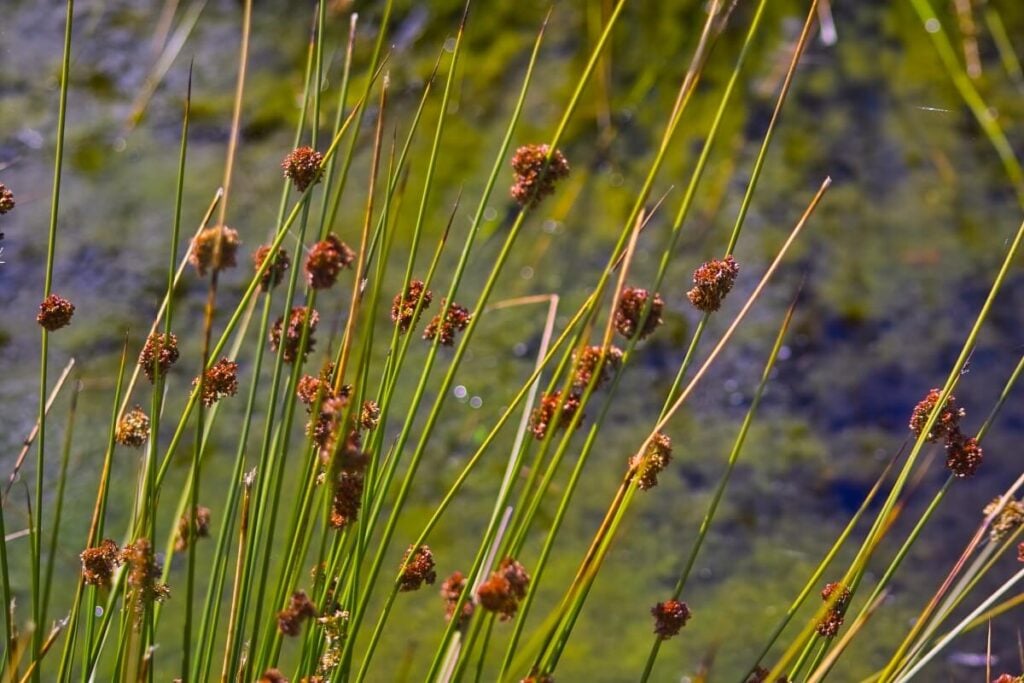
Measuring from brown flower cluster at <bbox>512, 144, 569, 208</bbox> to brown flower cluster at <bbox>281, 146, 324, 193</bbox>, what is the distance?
0.13m

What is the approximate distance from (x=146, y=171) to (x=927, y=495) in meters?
1.41

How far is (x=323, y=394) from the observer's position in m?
0.73

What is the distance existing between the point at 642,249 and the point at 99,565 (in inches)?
49.3

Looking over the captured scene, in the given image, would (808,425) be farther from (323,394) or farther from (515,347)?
(323,394)

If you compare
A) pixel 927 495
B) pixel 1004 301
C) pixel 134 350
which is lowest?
pixel 927 495

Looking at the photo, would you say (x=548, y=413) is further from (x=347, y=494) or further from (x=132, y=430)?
(x=132, y=430)

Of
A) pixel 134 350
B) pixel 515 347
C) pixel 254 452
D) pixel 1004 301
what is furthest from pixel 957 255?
pixel 134 350

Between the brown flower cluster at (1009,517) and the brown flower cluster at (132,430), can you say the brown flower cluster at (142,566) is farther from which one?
the brown flower cluster at (1009,517)

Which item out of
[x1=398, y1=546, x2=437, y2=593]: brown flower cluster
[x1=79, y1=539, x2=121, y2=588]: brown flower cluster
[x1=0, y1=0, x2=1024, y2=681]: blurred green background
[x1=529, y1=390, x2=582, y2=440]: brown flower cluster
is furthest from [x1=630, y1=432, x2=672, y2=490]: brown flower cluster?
[x1=0, y1=0, x2=1024, y2=681]: blurred green background

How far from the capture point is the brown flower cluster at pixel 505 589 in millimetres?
611

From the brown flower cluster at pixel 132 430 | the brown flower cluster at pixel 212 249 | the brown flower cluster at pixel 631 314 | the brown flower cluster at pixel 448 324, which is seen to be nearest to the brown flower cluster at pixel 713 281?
the brown flower cluster at pixel 631 314

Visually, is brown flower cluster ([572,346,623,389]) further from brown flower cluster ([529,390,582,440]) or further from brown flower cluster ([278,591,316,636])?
brown flower cluster ([278,591,316,636])

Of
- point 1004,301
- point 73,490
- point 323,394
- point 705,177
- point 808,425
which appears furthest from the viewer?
point 705,177

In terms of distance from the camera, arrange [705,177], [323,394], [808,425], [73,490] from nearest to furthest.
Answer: [323,394] → [73,490] → [808,425] → [705,177]
